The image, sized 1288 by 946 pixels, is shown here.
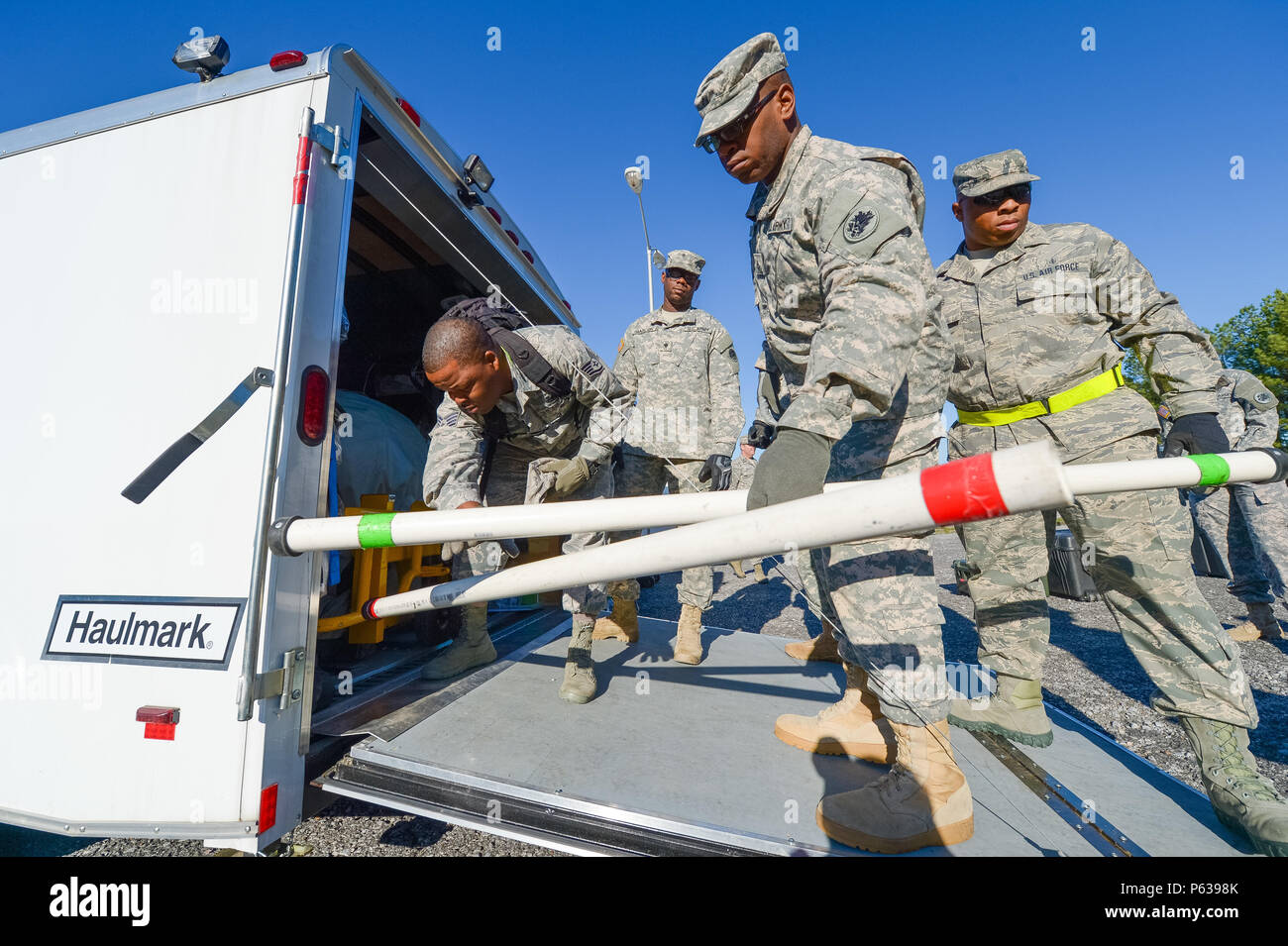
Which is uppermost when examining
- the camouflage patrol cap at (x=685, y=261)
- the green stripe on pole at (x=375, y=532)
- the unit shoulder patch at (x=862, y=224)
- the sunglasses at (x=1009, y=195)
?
the camouflage patrol cap at (x=685, y=261)

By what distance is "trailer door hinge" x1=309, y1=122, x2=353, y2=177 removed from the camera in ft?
4.68

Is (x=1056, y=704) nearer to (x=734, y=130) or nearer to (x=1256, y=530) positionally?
(x=1256, y=530)

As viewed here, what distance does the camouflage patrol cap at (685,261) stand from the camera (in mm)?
3877

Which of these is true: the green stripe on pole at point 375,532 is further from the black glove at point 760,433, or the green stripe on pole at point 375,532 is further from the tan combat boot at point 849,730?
the black glove at point 760,433

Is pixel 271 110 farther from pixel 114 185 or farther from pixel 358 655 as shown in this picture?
pixel 358 655

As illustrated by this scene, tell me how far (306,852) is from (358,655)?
101 cm

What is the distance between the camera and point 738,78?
57.4 inches

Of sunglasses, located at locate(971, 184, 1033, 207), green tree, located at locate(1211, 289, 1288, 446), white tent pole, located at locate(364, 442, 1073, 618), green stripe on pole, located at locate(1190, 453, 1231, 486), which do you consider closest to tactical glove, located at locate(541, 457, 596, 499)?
white tent pole, located at locate(364, 442, 1073, 618)

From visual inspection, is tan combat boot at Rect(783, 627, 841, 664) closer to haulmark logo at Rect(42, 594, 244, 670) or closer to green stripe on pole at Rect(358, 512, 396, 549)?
green stripe on pole at Rect(358, 512, 396, 549)

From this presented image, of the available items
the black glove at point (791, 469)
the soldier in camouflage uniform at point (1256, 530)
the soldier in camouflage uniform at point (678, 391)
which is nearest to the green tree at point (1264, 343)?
the soldier in camouflage uniform at point (1256, 530)

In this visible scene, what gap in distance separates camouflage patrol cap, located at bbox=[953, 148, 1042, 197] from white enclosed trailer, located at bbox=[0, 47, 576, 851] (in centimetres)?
225

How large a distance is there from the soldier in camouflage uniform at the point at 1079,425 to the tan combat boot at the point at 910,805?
763 mm

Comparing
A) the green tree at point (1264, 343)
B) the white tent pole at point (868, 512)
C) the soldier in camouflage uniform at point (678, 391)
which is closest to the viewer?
the white tent pole at point (868, 512)

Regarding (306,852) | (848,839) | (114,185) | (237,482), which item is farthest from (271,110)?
(848,839)
